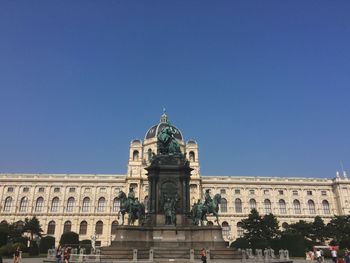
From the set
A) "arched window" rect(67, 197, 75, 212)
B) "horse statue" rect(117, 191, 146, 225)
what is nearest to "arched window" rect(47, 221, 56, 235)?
"arched window" rect(67, 197, 75, 212)

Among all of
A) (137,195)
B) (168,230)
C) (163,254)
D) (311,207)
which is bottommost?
(163,254)

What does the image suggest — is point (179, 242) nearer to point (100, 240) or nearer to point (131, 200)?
point (131, 200)

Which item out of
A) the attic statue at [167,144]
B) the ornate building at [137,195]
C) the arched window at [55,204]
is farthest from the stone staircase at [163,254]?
the arched window at [55,204]

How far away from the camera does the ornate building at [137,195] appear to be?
8388 cm

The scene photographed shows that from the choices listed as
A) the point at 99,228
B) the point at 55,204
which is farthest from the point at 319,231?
the point at 55,204

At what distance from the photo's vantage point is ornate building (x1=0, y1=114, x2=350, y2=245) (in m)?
83.9

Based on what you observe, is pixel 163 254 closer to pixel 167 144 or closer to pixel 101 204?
pixel 167 144

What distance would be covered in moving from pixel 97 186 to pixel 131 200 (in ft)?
200

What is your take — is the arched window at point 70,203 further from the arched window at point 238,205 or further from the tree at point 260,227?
the tree at point 260,227

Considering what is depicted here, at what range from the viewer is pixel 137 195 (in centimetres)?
8250

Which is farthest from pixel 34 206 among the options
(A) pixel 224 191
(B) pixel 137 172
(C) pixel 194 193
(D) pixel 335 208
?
(D) pixel 335 208

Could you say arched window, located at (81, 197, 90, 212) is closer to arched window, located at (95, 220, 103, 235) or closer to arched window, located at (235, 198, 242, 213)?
arched window, located at (95, 220, 103, 235)

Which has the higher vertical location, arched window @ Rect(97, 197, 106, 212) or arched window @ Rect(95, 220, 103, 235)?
arched window @ Rect(97, 197, 106, 212)

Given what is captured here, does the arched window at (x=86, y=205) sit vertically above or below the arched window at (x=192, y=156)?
below
